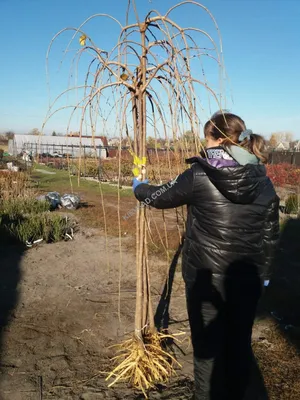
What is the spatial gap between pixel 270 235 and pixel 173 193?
613mm

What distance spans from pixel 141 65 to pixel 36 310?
2.43 meters

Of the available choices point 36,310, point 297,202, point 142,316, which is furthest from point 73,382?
point 297,202

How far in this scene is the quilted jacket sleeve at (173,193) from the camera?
1.71 meters

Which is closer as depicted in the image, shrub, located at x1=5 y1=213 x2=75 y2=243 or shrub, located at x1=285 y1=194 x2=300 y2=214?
shrub, located at x1=5 y1=213 x2=75 y2=243

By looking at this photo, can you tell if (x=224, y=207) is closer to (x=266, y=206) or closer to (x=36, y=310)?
(x=266, y=206)

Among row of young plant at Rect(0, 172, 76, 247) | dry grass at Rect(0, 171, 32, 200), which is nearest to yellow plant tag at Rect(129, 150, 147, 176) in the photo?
row of young plant at Rect(0, 172, 76, 247)

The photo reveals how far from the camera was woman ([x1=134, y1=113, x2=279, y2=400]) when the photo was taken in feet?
5.49

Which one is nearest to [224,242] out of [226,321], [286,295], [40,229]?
[226,321]

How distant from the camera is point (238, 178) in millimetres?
1596

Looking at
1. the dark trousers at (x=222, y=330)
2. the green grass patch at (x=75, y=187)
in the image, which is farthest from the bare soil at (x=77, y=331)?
the green grass patch at (x=75, y=187)

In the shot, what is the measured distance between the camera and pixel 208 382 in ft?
6.18

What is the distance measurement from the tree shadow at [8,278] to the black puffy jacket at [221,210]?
1.68 metres

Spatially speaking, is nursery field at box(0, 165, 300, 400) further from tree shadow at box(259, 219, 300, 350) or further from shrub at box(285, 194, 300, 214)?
shrub at box(285, 194, 300, 214)

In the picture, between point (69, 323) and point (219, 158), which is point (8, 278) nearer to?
point (69, 323)
